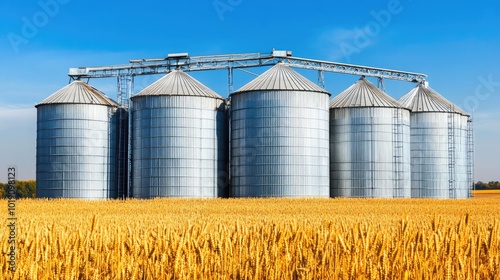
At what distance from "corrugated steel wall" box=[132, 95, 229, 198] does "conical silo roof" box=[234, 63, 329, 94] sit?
16.8 ft

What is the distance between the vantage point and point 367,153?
6175 cm

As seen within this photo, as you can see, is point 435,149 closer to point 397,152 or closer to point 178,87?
point 397,152

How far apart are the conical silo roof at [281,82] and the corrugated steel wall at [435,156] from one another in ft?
49.6

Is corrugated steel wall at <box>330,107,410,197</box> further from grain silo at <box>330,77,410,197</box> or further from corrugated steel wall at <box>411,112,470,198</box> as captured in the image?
corrugated steel wall at <box>411,112,470,198</box>

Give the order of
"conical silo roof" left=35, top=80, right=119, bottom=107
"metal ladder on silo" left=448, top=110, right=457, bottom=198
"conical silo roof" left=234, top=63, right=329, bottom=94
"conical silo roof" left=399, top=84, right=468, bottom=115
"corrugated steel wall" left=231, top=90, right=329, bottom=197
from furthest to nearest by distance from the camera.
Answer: "conical silo roof" left=399, top=84, right=468, bottom=115 → "metal ladder on silo" left=448, top=110, right=457, bottom=198 → "conical silo roof" left=35, top=80, right=119, bottom=107 → "conical silo roof" left=234, top=63, right=329, bottom=94 → "corrugated steel wall" left=231, top=90, right=329, bottom=197

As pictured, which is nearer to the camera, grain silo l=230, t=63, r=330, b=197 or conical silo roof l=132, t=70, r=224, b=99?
A: grain silo l=230, t=63, r=330, b=197

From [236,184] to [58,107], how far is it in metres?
20.2

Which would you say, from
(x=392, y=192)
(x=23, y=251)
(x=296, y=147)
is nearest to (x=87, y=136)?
(x=296, y=147)

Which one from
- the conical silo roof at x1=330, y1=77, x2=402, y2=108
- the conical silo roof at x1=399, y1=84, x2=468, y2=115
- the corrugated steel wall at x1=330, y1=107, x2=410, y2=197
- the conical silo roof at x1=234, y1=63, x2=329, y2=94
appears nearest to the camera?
the conical silo roof at x1=234, y1=63, x2=329, y2=94

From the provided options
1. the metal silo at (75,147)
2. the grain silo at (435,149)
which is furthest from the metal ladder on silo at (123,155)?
the grain silo at (435,149)

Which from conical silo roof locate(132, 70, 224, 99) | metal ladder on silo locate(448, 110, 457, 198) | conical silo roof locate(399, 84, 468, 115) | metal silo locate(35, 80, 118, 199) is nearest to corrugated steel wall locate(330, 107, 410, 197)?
conical silo roof locate(399, 84, 468, 115)

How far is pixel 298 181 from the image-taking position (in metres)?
57.4

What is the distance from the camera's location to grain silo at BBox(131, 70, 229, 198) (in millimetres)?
58594

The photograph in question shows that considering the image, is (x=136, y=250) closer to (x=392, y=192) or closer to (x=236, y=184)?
(x=236, y=184)
